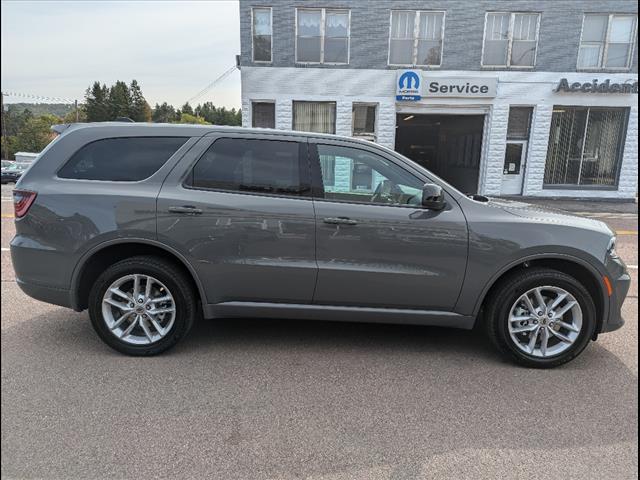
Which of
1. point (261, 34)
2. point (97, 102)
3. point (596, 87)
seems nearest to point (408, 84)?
point (261, 34)

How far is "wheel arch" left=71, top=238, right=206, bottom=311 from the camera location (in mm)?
3672

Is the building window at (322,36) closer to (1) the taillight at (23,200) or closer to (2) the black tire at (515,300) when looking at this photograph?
(1) the taillight at (23,200)

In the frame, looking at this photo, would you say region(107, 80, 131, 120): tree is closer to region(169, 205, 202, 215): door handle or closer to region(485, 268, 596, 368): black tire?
region(169, 205, 202, 215): door handle

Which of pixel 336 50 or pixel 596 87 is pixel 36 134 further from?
pixel 596 87

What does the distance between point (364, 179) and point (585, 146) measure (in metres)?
18.0

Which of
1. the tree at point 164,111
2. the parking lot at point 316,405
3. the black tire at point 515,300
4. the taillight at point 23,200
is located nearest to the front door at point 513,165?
the tree at point 164,111

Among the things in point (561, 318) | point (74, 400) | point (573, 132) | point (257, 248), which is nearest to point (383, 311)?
point (257, 248)

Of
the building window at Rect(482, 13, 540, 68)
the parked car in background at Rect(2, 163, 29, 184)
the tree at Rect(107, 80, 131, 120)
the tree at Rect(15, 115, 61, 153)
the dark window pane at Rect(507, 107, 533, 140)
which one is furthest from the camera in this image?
the dark window pane at Rect(507, 107, 533, 140)

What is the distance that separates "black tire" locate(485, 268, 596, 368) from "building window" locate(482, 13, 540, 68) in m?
15.8

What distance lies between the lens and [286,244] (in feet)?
11.9

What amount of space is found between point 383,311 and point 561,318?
55.1 inches

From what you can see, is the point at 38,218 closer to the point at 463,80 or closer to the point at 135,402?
the point at 135,402

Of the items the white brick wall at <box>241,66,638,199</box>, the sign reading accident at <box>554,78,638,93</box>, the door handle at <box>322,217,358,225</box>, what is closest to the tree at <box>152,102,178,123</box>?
the door handle at <box>322,217,358,225</box>

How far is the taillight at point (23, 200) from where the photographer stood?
3689mm
